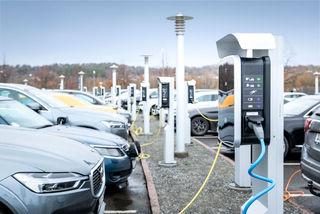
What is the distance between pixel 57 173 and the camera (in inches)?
141

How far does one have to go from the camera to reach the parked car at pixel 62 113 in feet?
29.0

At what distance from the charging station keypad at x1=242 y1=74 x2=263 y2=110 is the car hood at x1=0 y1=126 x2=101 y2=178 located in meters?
1.46

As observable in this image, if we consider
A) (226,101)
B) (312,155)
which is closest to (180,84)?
(312,155)

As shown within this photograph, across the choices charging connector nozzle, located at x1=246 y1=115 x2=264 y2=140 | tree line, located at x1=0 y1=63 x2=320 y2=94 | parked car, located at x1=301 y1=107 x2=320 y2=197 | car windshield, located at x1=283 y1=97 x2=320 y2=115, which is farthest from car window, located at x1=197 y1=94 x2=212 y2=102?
tree line, located at x1=0 y1=63 x2=320 y2=94

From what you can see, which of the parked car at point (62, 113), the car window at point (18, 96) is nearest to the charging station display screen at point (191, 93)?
the parked car at point (62, 113)

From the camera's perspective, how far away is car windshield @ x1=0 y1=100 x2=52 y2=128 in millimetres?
6273

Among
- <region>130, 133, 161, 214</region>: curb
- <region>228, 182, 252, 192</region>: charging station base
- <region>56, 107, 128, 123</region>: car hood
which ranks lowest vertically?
<region>130, 133, 161, 214</region>: curb

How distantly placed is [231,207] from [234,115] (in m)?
2.36

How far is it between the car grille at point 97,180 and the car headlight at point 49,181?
22cm

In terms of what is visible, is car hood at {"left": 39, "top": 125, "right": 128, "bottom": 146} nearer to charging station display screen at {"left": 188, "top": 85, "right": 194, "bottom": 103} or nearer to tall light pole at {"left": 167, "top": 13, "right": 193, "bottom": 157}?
tall light pole at {"left": 167, "top": 13, "right": 193, "bottom": 157}

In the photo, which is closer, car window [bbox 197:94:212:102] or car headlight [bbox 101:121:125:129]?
car headlight [bbox 101:121:125:129]

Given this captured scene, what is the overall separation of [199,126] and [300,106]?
218 inches

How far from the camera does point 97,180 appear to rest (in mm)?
4086

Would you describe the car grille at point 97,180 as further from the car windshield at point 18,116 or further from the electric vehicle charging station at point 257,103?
the car windshield at point 18,116
